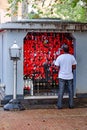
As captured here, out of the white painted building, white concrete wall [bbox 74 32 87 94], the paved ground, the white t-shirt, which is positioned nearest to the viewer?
the paved ground

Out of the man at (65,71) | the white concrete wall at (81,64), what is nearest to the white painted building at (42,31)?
the white concrete wall at (81,64)

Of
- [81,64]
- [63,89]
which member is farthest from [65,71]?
[81,64]

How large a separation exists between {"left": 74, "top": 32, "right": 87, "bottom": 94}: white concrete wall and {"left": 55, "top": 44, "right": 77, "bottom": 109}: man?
0.94 metres

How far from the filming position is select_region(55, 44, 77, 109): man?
43.9 feet

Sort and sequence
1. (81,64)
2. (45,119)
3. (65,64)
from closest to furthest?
(45,119)
(65,64)
(81,64)

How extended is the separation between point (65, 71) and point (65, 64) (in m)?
0.21

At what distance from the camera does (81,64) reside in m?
14.5

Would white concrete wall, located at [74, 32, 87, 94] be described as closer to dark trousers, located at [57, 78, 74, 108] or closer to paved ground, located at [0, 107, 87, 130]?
dark trousers, located at [57, 78, 74, 108]

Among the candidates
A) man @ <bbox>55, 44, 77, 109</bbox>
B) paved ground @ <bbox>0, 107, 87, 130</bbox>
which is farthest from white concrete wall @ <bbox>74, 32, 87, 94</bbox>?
paved ground @ <bbox>0, 107, 87, 130</bbox>

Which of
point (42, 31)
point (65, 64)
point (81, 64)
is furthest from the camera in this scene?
point (81, 64)

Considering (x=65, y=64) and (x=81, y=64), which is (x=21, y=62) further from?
(x=81, y=64)

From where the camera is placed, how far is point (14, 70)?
1334 centimetres

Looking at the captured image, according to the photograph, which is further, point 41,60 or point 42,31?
point 41,60

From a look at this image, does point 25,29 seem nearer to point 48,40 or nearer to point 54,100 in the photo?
point 48,40
